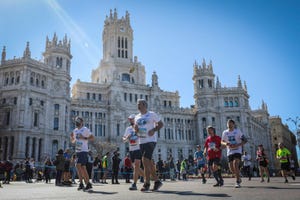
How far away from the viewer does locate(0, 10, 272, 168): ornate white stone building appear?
4612 centimetres

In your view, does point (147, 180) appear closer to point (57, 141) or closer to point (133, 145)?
point (133, 145)

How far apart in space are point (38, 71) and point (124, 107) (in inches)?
702

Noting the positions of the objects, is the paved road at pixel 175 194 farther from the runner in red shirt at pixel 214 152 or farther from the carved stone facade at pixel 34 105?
the carved stone facade at pixel 34 105

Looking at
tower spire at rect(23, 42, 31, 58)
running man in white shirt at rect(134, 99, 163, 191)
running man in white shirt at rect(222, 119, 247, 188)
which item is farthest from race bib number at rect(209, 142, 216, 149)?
tower spire at rect(23, 42, 31, 58)

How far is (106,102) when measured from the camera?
2336 inches

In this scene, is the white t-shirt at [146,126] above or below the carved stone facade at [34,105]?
below

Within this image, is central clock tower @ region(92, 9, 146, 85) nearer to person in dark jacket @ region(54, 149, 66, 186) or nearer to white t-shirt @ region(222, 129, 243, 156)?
person in dark jacket @ region(54, 149, 66, 186)

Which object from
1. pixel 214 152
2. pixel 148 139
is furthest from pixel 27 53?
pixel 148 139

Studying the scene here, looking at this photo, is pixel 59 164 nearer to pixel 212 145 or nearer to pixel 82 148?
pixel 82 148

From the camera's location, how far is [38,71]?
49.2m

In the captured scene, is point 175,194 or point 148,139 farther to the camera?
point 148,139

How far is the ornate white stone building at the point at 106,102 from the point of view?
46125 mm

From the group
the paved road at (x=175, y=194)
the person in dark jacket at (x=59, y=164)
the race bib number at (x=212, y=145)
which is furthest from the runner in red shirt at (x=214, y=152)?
the person in dark jacket at (x=59, y=164)

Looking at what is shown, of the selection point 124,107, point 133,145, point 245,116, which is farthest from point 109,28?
point 133,145
